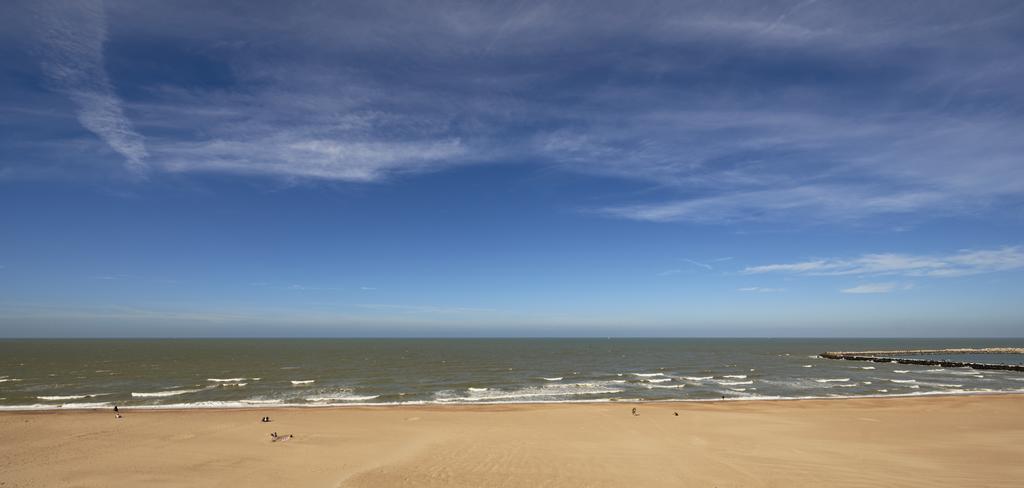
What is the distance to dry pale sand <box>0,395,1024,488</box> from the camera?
18.0 meters

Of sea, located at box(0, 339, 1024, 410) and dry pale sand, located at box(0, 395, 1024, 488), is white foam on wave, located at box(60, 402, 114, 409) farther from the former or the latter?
dry pale sand, located at box(0, 395, 1024, 488)

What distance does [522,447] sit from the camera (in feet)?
73.2

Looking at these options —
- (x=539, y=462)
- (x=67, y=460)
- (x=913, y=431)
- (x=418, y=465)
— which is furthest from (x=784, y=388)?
(x=67, y=460)

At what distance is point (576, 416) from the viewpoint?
101ft

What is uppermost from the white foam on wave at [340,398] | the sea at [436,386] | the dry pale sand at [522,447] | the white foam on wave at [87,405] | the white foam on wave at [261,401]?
the dry pale sand at [522,447]

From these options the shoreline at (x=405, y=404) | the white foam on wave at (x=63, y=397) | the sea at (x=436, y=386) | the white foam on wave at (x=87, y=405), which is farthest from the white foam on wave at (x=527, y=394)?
the white foam on wave at (x=63, y=397)

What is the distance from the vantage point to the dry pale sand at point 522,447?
59.2 feet

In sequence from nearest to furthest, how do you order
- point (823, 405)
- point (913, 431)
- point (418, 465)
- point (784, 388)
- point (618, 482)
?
1. point (618, 482)
2. point (418, 465)
3. point (913, 431)
4. point (823, 405)
5. point (784, 388)

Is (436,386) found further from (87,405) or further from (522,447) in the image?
(522,447)

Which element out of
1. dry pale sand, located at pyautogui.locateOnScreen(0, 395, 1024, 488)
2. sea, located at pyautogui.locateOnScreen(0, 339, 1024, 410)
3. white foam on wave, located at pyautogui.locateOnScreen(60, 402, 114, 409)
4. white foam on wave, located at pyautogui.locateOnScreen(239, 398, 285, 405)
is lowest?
sea, located at pyautogui.locateOnScreen(0, 339, 1024, 410)

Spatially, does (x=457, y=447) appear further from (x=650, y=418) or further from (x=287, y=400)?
(x=287, y=400)

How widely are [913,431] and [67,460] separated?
39.1m

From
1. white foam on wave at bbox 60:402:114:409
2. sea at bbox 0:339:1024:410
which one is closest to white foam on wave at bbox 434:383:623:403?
sea at bbox 0:339:1024:410

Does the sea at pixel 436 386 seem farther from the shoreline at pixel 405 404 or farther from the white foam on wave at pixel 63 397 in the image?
the shoreline at pixel 405 404
